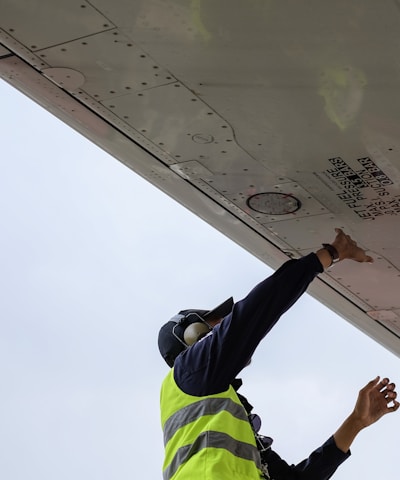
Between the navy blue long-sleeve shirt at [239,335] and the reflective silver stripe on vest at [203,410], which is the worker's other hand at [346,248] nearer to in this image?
the navy blue long-sleeve shirt at [239,335]

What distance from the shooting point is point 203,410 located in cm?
482

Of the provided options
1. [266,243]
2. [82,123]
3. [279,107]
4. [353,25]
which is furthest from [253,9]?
[266,243]

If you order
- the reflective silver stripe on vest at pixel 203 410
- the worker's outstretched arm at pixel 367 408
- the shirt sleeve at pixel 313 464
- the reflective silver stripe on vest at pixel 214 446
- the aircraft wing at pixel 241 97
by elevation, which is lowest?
the reflective silver stripe on vest at pixel 214 446

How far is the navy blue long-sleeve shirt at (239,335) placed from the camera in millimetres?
4812

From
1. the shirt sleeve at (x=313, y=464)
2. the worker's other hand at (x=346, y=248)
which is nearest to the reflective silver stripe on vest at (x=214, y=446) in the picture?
the shirt sleeve at (x=313, y=464)

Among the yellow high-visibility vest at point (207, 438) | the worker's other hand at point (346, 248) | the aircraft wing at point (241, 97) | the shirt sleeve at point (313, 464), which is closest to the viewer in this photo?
the aircraft wing at point (241, 97)

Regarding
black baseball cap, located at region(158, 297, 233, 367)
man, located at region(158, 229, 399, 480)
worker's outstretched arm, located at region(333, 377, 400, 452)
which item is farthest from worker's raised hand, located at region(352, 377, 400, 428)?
black baseball cap, located at region(158, 297, 233, 367)

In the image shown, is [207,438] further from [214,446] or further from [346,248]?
[346,248]

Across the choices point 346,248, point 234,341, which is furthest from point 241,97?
point 234,341

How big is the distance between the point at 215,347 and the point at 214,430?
44 centimetres

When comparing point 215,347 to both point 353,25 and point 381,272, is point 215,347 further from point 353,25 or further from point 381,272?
point 381,272

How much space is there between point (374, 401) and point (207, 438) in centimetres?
155

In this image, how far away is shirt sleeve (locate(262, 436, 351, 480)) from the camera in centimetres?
556

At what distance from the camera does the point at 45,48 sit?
4.88 m
